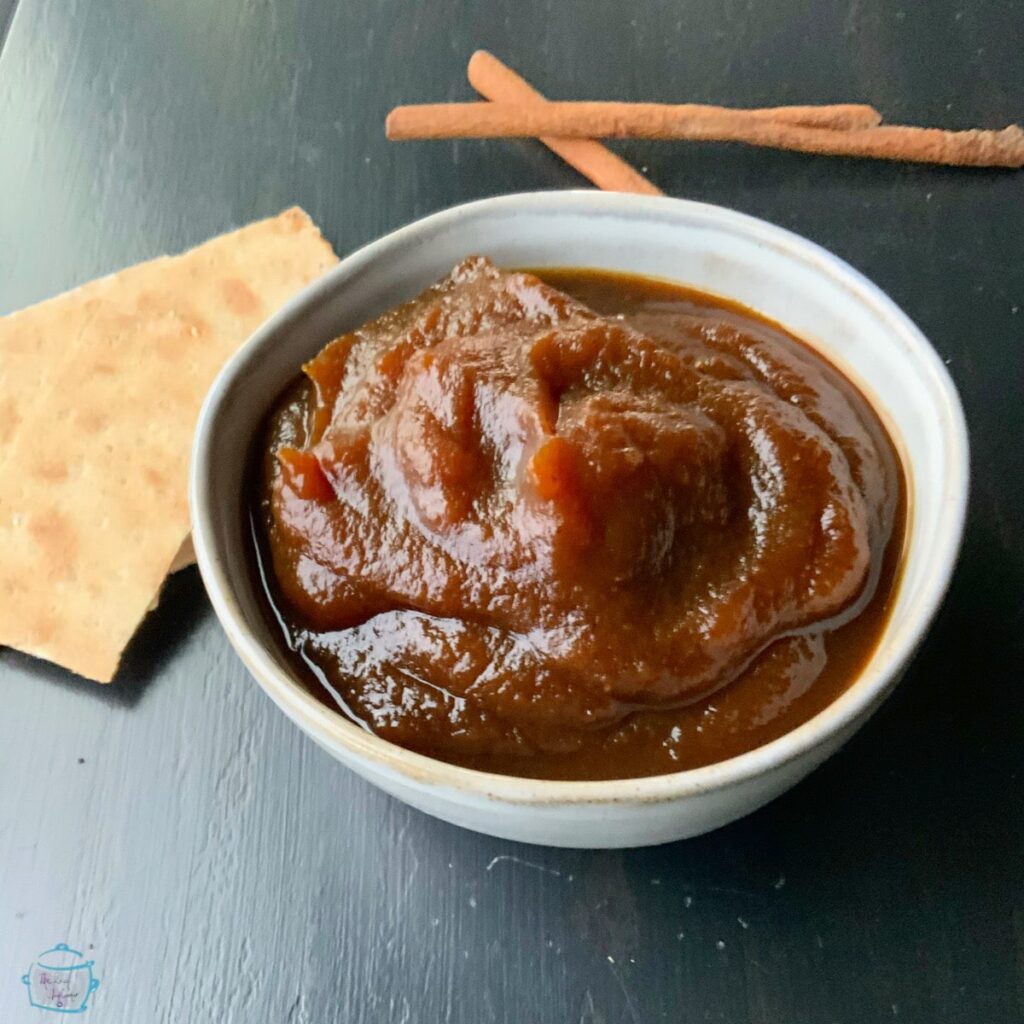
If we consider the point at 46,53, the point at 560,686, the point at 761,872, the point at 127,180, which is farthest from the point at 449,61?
the point at 761,872

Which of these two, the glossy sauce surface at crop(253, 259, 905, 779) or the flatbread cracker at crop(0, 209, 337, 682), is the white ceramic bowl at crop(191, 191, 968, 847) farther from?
the flatbread cracker at crop(0, 209, 337, 682)

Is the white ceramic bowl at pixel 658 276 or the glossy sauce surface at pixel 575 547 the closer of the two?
the white ceramic bowl at pixel 658 276

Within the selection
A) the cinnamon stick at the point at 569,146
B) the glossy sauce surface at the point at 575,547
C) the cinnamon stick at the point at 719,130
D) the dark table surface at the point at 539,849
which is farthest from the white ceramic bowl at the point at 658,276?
the cinnamon stick at the point at 719,130

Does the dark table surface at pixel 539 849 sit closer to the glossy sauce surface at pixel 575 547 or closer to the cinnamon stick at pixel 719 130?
the cinnamon stick at pixel 719 130

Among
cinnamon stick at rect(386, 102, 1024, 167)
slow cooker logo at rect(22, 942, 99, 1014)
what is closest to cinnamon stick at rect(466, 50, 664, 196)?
cinnamon stick at rect(386, 102, 1024, 167)

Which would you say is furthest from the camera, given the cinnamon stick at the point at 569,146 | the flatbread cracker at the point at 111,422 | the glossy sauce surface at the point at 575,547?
the cinnamon stick at the point at 569,146

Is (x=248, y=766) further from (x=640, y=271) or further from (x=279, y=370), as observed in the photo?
(x=640, y=271)
